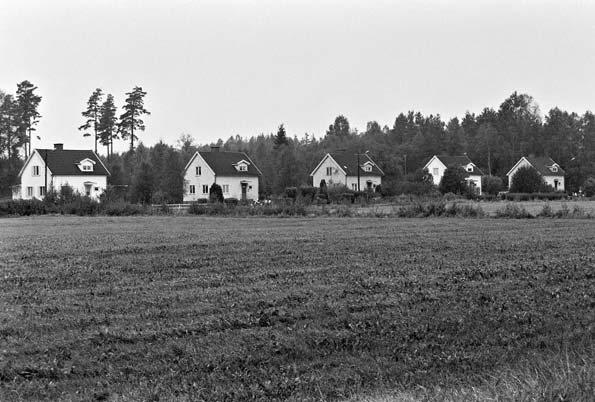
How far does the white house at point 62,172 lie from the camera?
68.7 meters

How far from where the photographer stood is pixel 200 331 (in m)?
8.12

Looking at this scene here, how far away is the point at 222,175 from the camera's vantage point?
243 feet

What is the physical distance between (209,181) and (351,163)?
2041 centimetres

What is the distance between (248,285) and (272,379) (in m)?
4.22

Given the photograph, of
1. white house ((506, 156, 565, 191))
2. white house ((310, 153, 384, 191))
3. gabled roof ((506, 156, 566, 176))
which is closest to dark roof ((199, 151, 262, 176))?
white house ((310, 153, 384, 191))

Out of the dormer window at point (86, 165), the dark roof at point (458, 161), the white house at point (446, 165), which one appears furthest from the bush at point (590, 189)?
the dormer window at point (86, 165)

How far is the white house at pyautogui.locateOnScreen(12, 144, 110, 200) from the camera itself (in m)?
68.7

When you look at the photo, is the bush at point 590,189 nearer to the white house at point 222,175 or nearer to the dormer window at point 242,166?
the white house at point 222,175

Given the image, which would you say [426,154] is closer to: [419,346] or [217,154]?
[217,154]

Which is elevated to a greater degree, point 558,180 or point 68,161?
point 68,161

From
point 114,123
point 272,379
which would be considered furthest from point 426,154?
point 272,379

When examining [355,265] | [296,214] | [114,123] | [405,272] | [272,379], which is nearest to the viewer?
[272,379]

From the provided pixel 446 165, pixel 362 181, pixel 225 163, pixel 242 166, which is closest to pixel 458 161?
pixel 446 165

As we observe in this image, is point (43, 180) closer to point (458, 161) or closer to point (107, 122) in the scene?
point (107, 122)
